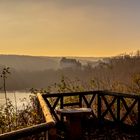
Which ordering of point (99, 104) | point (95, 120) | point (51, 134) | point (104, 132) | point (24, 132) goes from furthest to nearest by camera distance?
point (99, 104) < point (95, 120) < point (104, 132) < point (51, 134) < point (24, 132)

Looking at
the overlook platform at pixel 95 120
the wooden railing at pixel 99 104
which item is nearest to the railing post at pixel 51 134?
the overlook platform at pixel 95 120

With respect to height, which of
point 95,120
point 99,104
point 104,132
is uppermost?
point 99,104

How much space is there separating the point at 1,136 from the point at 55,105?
7076mm

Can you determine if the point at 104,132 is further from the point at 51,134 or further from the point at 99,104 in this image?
the point at 51,134

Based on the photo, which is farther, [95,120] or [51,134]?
[95,120]

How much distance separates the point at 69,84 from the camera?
Answer: 1388cm

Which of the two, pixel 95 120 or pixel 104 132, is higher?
pixel 95 120

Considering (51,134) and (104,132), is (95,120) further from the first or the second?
(51,134)

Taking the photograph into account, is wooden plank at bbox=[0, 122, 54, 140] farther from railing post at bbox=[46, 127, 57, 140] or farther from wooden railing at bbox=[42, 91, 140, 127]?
wooden railing at bbox=[42, 91, 140, 127]

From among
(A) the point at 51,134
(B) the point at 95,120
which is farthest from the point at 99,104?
(A) the point at 51,134

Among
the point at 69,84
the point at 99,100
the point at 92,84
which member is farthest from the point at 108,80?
the point at 99,100

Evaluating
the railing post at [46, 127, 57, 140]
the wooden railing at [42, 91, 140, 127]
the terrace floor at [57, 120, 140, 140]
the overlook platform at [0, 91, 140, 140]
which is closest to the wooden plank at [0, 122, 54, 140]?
the railing post at [46, 127, 57, 140]

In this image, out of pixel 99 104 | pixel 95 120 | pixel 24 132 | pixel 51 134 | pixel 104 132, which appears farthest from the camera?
pixel 99 104

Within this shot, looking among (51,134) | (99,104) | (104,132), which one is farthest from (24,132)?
(99,104)
